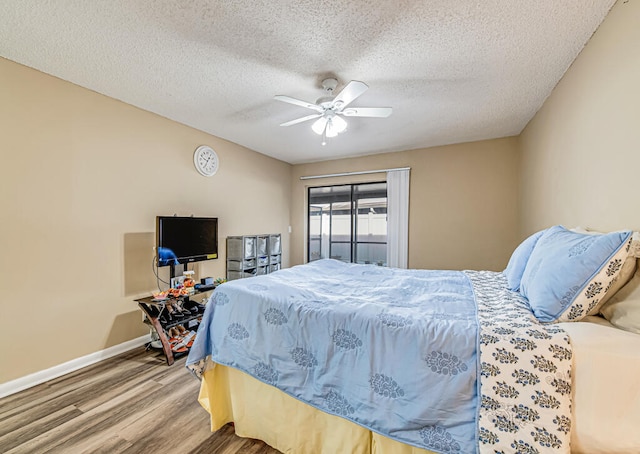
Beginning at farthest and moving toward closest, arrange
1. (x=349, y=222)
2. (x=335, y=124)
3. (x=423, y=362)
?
(x=349, y=222)
(x=335, y=124)
(x=423, y=362)

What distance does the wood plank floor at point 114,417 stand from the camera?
59.9 inches

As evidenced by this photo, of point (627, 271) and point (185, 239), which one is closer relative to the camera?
point (627, 271)

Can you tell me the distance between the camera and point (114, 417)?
5.73ft

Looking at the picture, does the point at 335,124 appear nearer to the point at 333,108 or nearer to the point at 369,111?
the point at 333,108

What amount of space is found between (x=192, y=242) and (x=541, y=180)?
3.80 m

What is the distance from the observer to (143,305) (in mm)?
2457

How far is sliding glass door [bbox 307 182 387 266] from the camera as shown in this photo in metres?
4.59

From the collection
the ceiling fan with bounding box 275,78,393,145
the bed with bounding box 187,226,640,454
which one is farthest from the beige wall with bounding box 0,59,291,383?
the ceiling fan with bounding box 275,78,393,145

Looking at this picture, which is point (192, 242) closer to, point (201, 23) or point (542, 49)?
point (201, 23)

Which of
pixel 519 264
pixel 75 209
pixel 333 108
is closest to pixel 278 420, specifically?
pixel 519 264

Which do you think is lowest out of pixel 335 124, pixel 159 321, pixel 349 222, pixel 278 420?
pixel 278 420

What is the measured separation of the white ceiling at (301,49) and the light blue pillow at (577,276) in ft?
4.38

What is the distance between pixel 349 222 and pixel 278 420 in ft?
11.8

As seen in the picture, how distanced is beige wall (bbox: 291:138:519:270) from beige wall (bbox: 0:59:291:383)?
3.22 meters
